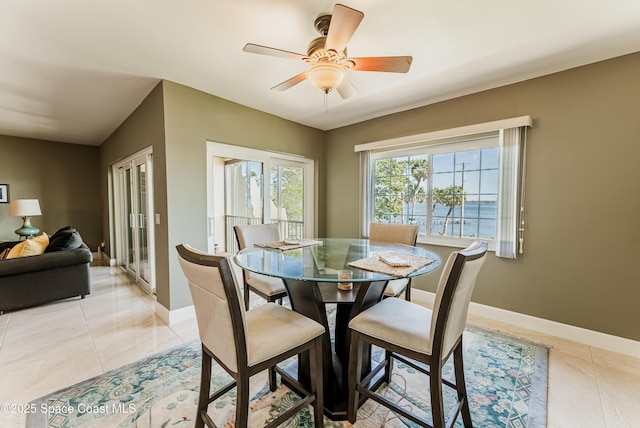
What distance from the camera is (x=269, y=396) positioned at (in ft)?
5.72

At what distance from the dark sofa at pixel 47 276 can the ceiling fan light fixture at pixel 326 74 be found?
11.7ft

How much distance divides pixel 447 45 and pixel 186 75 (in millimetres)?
2249

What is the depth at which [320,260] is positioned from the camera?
181 cm

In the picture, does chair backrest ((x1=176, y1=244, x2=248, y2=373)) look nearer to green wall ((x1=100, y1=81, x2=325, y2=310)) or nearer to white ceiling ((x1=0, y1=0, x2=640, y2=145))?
white ceiling ((x1=0, y1=0, x2=640, y2=145))

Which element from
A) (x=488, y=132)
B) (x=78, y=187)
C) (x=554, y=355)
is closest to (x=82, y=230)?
(x=78, y=187)

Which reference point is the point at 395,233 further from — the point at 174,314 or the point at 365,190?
the point at 174,314

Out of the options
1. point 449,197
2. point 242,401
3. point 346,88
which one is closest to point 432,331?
point 242,401

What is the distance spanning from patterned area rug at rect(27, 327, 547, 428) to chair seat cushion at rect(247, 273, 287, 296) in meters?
0.58

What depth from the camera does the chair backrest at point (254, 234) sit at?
257 centimetres

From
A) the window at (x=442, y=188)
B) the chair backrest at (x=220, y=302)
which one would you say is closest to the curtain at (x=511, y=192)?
the window at (x=442, y=188)

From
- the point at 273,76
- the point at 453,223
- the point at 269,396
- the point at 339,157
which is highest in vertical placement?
the point at 273,76

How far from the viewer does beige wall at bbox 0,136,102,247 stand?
494 centimetres

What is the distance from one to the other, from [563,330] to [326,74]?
2995mm

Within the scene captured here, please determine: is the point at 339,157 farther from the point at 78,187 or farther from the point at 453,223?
the point at 78,187
